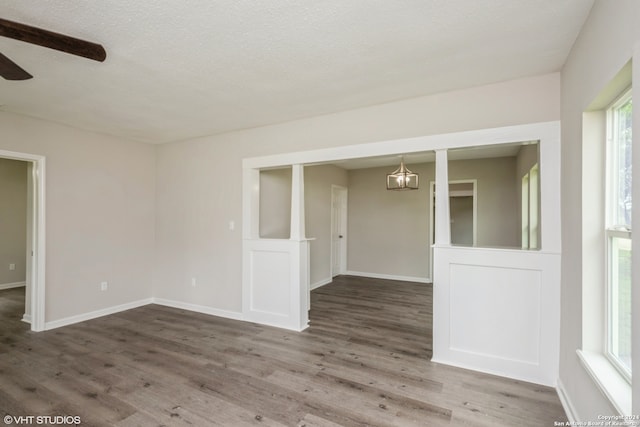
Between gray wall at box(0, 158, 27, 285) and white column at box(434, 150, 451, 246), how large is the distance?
7.57 metres

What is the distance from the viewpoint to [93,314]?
3.99 meters

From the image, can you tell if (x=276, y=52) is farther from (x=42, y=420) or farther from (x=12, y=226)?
(x=12, y=226)

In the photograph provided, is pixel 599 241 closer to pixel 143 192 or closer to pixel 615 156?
pixel 615 156

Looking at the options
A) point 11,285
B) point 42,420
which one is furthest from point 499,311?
point 11,285

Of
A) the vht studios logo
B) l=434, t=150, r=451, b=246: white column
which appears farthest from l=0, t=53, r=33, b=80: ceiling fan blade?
l=434, t=150, r=451, b=246: white column

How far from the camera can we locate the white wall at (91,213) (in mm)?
3590

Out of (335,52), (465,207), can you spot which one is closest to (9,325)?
(335,52)

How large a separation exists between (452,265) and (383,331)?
1.29m

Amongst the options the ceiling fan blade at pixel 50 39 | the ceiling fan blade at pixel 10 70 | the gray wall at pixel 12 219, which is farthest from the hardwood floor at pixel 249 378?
the gray wall at pixel 12 219

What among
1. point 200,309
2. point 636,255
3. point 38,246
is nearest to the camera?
point 636,255

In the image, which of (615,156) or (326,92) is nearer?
(615,156)

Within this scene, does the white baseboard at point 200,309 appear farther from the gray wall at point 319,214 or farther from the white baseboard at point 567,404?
the white baseboard at point 567,404

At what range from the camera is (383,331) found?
3.50 metres

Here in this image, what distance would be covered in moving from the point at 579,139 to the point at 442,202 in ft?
3.51
